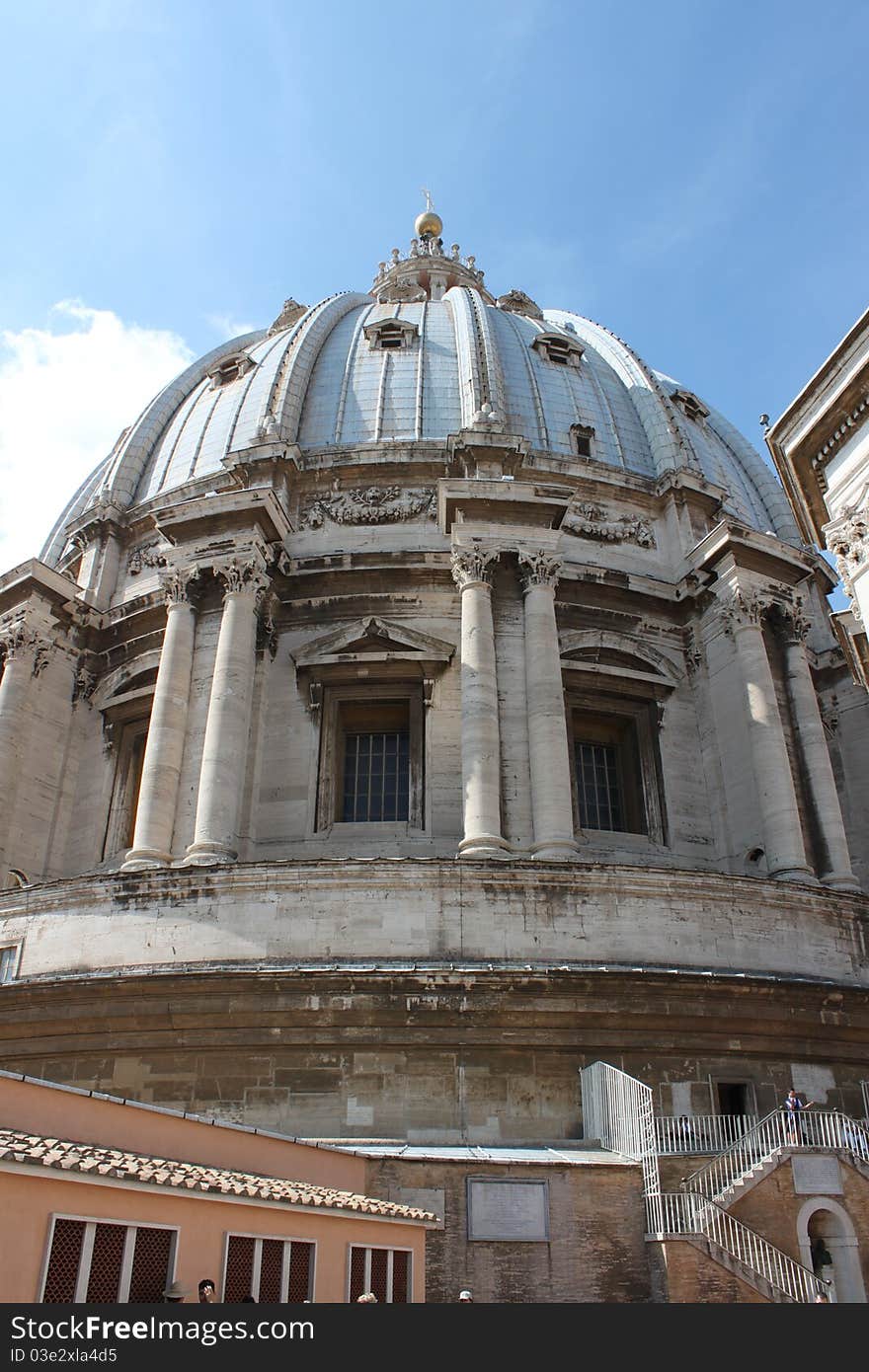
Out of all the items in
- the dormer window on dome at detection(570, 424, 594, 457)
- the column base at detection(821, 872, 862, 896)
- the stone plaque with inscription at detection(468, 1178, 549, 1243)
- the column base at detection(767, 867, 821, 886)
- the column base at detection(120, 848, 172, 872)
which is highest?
the dormer window on dome at detection(570, 424, 594, 457)

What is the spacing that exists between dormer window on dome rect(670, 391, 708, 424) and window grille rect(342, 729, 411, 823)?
19.1 metres

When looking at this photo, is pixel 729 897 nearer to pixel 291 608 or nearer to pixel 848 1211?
pixel 848 1211

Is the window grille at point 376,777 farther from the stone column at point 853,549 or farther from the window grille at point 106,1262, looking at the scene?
the window grille at point 106,1262

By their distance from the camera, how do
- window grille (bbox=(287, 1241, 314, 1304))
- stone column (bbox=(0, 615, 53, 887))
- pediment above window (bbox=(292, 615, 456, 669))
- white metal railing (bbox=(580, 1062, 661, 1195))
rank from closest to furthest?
1. window grille (bbox=(287, 1241, 314, 1304))
2. white metal railing (bbox=(580, 1062, 661, 1195))
3. pediment above window (bbox=(292, 615, 456, 669))
4. stone column (bbox=(0, 615, 53, 887))

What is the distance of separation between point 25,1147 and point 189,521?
19162 mm

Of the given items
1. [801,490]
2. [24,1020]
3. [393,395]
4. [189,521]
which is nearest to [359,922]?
[24,1020]

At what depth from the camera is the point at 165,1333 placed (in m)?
5.66

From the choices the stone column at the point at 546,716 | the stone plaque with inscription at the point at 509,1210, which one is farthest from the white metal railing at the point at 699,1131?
the stone column at the point at 546,716

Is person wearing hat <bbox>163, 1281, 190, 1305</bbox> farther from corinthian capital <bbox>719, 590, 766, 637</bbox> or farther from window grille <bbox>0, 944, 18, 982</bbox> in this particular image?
corinthian capital <bbox>719, 590, 766, 637</bbox>

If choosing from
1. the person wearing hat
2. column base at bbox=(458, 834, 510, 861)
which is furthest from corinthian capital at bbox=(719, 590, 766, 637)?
the person wearing hat

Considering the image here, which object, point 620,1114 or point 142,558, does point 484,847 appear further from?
point 142,558

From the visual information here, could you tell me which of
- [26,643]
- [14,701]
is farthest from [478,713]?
[26,643]

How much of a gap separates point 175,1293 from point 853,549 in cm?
1232

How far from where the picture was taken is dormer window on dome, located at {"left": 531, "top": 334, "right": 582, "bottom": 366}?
120ft
